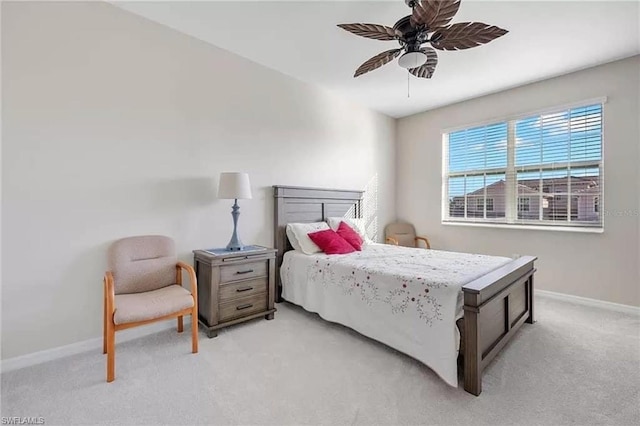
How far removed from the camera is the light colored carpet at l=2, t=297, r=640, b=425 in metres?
1.55

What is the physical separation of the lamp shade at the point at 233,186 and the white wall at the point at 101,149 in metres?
0.29

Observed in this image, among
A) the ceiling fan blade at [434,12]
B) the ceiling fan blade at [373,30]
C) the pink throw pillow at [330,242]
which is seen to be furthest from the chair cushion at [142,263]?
the ceiling fan blade at [434,12]

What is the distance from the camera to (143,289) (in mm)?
2365

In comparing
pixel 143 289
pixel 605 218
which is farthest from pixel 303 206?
pixel 605 218

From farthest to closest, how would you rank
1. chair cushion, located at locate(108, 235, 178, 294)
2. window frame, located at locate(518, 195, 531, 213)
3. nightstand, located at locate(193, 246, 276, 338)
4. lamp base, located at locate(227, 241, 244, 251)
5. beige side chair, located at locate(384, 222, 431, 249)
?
beige side chair, located at locate(384, 222, 431, 249) < window frame, located at locate(518, 195, 531, 213) < lamp base, located at locate(227, 241, 244, 251) < nightstand, located at locate(193, 246, 276, 338) < chair cushion, located at locate(108, 235, 178, 294)

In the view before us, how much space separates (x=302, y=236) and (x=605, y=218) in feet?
11.3

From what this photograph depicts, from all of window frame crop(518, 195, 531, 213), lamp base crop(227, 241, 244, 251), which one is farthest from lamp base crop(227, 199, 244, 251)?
window frame crop(518, 195, 531, 213)

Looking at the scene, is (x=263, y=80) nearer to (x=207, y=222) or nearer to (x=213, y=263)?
(x=207, y=222)

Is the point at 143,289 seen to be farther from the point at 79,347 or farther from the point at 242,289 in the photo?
the point at 242,289

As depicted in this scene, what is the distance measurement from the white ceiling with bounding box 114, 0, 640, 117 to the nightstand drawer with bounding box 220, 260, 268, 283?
2.20 meters

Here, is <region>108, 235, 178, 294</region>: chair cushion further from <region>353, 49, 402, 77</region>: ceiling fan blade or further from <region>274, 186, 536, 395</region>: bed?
<region>353, 49, 402, 77</region>: ceiling fan blade

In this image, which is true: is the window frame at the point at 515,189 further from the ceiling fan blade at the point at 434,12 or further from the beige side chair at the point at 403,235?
the ceiling fan blade at the point at 434,12

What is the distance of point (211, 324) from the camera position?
2459mm

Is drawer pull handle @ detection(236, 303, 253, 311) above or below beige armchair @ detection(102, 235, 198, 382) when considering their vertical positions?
below
